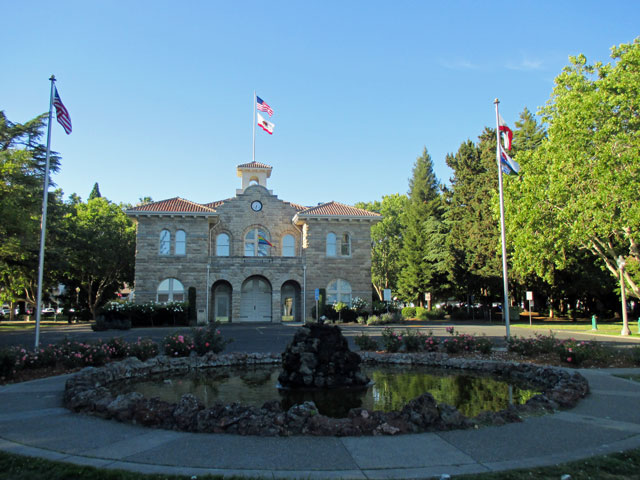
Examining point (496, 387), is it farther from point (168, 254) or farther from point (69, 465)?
point (168, 254)

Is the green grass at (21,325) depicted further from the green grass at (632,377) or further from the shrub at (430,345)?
the green grass at (632,377)

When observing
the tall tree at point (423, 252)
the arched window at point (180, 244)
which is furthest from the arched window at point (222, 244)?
the tall tree at point (423, 252)

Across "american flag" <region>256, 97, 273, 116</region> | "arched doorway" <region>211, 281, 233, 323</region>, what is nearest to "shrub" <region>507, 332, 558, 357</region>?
"arched doorway" <region>211, 281, 233, 323</region>

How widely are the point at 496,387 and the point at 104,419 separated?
8.24m

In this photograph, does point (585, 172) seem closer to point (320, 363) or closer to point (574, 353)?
point (574, 353)

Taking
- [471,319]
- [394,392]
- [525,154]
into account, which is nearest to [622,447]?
[394,392]

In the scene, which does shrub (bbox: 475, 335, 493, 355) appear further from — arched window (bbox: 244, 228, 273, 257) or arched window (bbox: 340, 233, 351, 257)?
arched window (bbox: 244, 228, 273, 257)

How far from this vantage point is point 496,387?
1070 centimetres

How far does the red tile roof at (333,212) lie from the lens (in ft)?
131

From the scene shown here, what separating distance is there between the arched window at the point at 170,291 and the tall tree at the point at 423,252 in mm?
26543

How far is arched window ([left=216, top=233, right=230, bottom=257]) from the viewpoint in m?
40.4

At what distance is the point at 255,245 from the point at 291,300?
238 inches

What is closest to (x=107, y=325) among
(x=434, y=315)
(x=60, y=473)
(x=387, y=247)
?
(x=60, y=473)

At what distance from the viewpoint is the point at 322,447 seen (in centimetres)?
584
